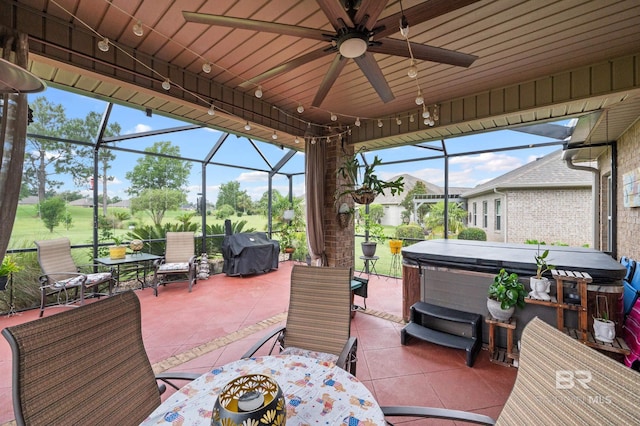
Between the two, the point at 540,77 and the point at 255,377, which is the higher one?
the point at 540,77

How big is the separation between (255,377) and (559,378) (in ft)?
3.52

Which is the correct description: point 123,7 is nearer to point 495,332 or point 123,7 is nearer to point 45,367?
point 45,367

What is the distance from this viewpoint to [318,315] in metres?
2.08

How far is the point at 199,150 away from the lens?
5.77 metres

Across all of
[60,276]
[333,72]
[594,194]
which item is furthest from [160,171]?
[594,194]

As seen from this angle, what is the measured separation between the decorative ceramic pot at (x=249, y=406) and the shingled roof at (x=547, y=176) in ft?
19.9

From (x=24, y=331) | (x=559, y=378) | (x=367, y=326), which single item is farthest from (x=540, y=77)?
(x=24, y=331)

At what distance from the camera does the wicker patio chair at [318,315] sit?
198 centimetres

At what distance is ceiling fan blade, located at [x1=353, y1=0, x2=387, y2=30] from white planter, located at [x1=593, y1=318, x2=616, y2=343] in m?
3.02

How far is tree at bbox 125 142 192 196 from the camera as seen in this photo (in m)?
5.12

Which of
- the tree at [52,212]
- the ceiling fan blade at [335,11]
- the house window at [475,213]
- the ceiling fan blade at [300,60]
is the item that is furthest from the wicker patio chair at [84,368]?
the house window at [475,213]

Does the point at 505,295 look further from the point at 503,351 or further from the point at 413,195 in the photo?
the point at 413,195

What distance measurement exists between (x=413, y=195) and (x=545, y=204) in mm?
2429

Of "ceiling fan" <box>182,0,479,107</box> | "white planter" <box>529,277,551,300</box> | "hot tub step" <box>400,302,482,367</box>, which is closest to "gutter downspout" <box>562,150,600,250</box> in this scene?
"white planter" <box>529,277,551,300</box>
